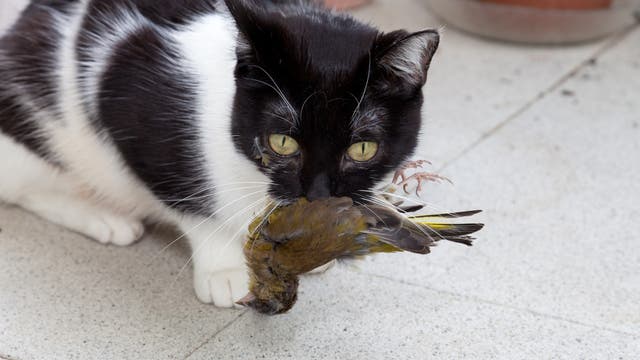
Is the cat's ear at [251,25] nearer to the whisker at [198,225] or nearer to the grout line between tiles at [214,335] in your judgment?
the whisker at [198,225]

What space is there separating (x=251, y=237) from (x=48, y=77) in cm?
69

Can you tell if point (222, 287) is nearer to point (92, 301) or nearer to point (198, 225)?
point (198, 225)

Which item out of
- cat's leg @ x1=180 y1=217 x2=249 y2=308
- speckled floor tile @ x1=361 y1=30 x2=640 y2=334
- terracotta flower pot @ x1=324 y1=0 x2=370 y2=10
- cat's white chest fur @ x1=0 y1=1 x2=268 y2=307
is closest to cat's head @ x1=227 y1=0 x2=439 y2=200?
cat's white chest fur @ x1=0 y1=1 x2=268 y2=307

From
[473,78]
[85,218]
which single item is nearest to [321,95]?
[85,218]

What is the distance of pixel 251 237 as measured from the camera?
1346mm

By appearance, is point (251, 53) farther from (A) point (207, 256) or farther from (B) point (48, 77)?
(B) point (48, 77)

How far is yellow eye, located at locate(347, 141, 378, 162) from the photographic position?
1.30 meters

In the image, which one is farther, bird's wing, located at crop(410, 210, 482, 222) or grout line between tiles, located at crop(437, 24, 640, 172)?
grout line between tiles, located at crop(437, 24, 640, 172)

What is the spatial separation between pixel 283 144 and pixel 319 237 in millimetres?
168

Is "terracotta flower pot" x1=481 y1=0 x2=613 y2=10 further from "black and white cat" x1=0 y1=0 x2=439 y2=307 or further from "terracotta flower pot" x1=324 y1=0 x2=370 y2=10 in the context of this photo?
"black and white cat" x1=0 y1=0 x2=439 y2=307

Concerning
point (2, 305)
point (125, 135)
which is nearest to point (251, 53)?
point (125, 135)

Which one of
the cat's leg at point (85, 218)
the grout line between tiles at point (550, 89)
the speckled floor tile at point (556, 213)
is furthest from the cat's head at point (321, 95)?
the grout line between tiles at point (550, 89)

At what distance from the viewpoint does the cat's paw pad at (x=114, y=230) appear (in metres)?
1.79

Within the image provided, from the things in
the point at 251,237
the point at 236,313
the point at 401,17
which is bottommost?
the point at 401,17
